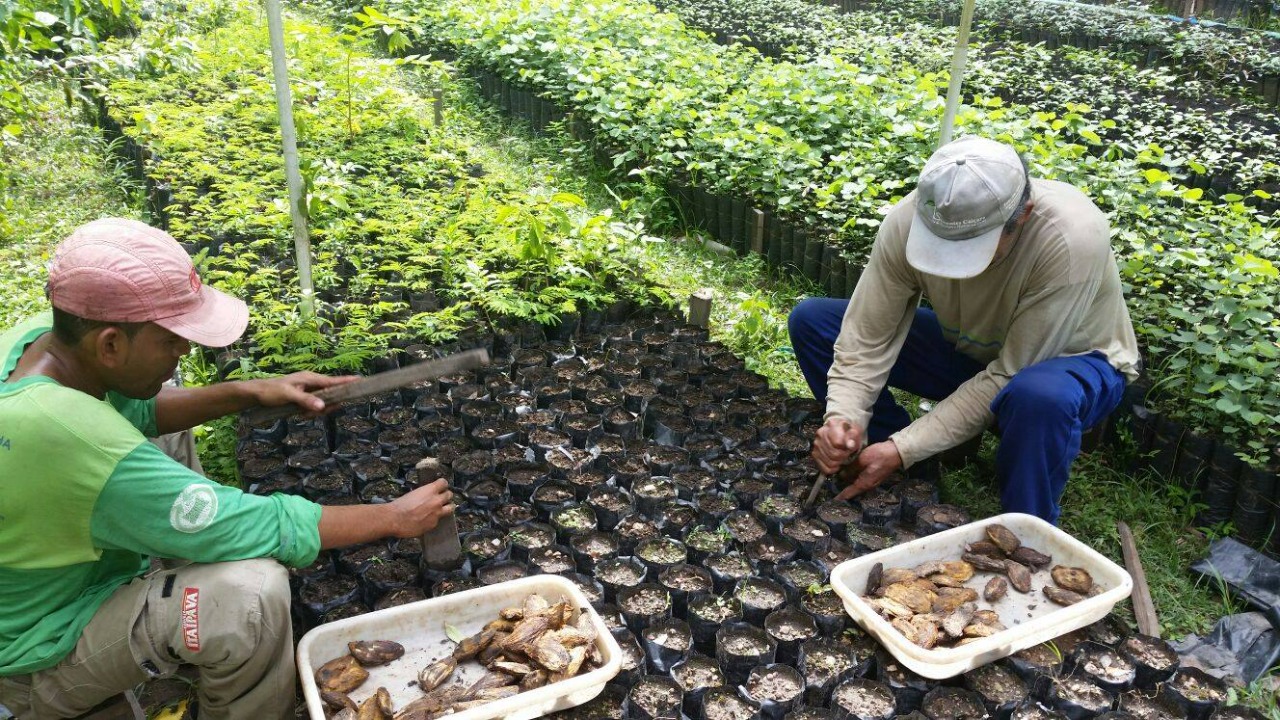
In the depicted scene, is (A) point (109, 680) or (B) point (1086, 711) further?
(B) point (1086, 711)

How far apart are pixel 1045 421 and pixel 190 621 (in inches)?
89.8

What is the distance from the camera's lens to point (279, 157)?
210 inches

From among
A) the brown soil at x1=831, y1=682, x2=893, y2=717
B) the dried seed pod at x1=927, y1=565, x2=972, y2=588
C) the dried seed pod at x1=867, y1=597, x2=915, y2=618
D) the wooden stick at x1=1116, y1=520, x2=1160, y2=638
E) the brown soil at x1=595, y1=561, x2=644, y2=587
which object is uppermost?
the dried seed pod at x1=867, y1=597, x2=915, y2=618

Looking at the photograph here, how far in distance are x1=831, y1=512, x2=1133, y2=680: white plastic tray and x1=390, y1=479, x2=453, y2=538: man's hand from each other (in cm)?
101

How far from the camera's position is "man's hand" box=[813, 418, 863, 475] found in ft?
9.09

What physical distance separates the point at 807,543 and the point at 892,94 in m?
4.12

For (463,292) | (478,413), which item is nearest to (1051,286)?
(478,413)

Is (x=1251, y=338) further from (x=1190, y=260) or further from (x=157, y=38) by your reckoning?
(x=157, y=38)

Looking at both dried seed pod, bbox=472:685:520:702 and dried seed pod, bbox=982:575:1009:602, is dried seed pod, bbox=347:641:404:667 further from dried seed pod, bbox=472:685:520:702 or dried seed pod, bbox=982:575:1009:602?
dried seed pod, bbox=982:575:1009:602

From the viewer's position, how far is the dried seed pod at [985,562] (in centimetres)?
250

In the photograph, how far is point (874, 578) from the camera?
2.39m

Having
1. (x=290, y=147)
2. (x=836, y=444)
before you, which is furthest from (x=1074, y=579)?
(x=290, y=147)

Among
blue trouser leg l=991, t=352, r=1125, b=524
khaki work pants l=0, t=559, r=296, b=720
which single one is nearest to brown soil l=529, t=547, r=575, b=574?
khaki work pants l=0, t=559, r=296, b=720

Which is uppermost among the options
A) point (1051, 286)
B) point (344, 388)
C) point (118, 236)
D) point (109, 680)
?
point (118, 236)
